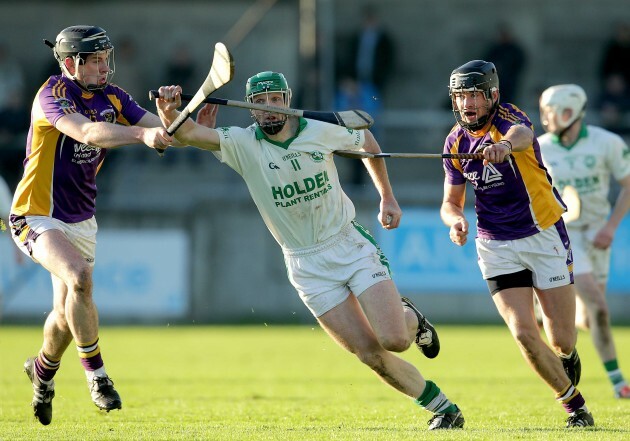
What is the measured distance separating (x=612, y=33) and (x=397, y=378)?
684 inches

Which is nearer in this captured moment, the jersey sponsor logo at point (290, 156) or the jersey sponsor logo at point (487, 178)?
the jersey sponsor logo at point (290, 156)

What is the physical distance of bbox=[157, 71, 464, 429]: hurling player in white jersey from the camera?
7805mm

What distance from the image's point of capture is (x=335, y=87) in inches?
841

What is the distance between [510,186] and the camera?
8141mm

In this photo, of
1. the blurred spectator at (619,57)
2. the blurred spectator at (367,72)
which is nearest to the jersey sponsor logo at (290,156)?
the blurred spectator at (367,72)

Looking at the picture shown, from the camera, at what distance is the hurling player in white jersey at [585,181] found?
10438 millimetres

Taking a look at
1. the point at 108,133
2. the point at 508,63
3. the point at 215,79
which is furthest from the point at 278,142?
the point at 508,63

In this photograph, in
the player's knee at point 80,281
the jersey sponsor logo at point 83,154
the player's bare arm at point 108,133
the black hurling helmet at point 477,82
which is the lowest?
the player's knee at point 80,281

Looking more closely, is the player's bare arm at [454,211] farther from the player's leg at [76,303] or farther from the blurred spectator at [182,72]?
the blurred spectator at [182,72]

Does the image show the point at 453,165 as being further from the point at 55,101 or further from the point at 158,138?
the point at 55,101

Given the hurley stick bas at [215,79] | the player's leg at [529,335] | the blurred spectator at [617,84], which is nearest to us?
the hurley stick bas at [215,79]

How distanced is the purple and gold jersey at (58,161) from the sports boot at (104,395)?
1189 mm

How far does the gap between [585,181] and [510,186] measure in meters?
2.91

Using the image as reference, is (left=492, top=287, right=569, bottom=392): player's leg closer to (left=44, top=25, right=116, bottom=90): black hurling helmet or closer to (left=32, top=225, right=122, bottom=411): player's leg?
(left=32, top=225, right=122, bottom=411): player's leg
